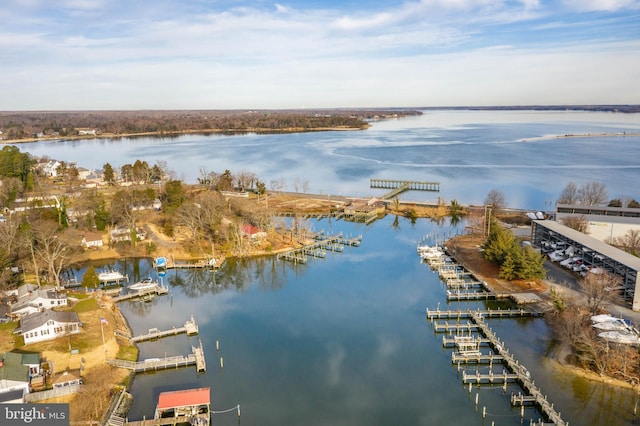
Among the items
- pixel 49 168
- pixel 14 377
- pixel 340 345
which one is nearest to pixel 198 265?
pixel 340 345

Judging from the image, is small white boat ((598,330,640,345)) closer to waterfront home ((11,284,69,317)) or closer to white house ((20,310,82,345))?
white house ((20,310,82,345))

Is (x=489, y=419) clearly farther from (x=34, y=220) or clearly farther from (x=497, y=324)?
(x=34, y=220)

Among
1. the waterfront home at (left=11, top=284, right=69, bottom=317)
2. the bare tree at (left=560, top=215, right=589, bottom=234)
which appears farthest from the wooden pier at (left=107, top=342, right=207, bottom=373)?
the bare tree at (left=560, top=215, right=589, bottom=234)

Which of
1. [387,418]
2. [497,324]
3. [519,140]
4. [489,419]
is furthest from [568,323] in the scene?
[519,140]

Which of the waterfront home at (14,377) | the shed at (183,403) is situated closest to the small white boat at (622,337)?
the shed at (183,403)

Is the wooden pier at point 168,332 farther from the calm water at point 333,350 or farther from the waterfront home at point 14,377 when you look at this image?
the waterfront home at point 14,377
